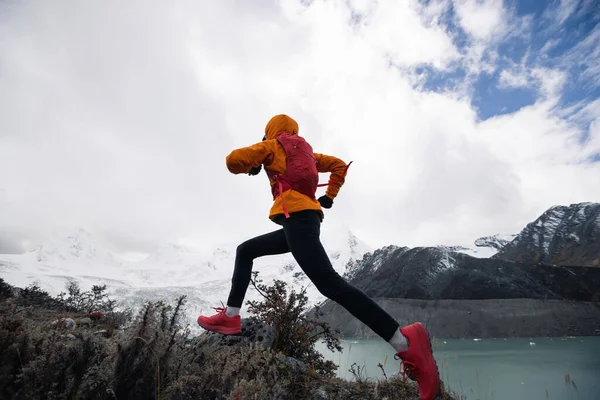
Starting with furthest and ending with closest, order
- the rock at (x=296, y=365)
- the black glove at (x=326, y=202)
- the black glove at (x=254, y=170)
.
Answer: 1. the black glove at (x=326, y=202)
2. the rock at (x=296, y=365)
3. the black glove at (x=254, y=170)

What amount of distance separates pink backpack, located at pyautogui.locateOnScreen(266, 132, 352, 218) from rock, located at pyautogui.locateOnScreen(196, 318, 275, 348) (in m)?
1.76

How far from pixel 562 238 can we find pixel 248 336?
159m

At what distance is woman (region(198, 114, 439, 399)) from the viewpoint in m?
2.35

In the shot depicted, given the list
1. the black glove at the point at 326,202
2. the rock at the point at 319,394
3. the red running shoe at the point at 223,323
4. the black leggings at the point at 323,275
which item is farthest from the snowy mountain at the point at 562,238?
the red running shoe at the point at 223,323

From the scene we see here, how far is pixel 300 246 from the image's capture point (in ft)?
8.43

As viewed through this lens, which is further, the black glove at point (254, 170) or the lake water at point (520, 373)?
the lake water at point (520, 373)

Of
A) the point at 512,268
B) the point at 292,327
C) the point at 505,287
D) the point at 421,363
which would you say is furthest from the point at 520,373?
the point at 512,268

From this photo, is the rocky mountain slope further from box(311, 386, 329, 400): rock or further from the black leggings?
the black leggings

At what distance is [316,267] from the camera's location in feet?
8.28

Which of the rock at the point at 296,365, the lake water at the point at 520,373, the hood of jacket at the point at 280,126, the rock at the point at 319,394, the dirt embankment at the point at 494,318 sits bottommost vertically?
the lake water at the point at 520,373

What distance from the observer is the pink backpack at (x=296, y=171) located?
9.12ft

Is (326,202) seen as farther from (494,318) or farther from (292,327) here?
(494,318)

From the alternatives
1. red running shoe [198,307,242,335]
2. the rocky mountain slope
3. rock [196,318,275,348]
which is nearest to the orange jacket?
red running shoe [198,307,242,335]

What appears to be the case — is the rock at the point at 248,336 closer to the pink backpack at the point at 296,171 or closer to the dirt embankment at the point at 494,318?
the pink backpack at the point at 296,171
